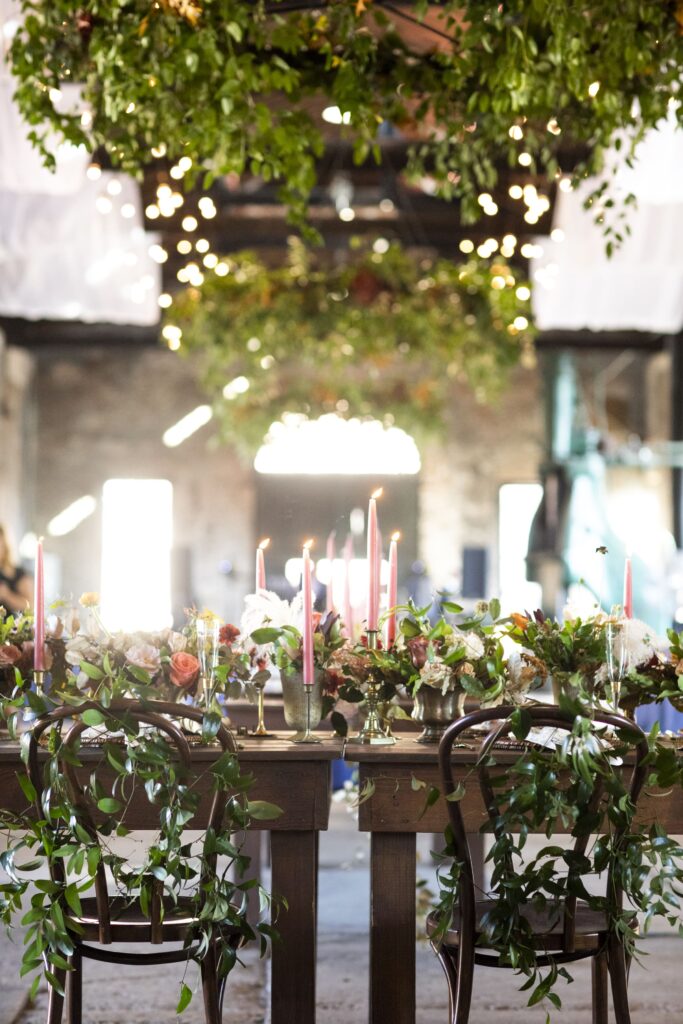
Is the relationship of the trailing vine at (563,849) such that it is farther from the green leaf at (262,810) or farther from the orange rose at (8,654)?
the orange rose at (8,654)

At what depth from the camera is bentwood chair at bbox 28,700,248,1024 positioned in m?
2.38

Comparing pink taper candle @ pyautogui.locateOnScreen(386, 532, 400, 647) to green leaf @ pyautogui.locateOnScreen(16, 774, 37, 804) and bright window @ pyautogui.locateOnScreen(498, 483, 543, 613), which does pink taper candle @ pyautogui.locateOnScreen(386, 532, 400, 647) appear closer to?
green leaf @ pyautogui.locateOnScreen(16, 774, 37, 804)

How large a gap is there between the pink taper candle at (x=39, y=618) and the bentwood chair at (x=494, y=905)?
1.07 m

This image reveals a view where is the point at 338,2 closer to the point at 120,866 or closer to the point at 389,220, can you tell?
the point at 120,866

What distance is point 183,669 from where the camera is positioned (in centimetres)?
290

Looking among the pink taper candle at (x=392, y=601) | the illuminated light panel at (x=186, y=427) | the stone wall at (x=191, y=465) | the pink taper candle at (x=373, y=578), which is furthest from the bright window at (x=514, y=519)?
the pink taper candle at (x=373, y=578)

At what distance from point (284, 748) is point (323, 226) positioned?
7.79 metres

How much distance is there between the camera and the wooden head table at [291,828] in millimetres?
2707

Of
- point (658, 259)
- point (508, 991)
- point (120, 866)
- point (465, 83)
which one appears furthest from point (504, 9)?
point (658, 259)

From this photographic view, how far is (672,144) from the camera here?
549 cm

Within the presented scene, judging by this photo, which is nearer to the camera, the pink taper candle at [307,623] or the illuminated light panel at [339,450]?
the pink taper candle at [307,623]

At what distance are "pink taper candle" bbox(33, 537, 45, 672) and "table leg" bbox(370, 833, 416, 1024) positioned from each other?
37.1 inches

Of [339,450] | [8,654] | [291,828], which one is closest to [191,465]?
[339,450]

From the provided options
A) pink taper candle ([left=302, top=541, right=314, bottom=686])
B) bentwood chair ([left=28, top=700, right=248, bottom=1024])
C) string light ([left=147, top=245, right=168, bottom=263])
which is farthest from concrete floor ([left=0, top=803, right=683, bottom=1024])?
string light ([left=147, top=245, right=168, bottom=263])
